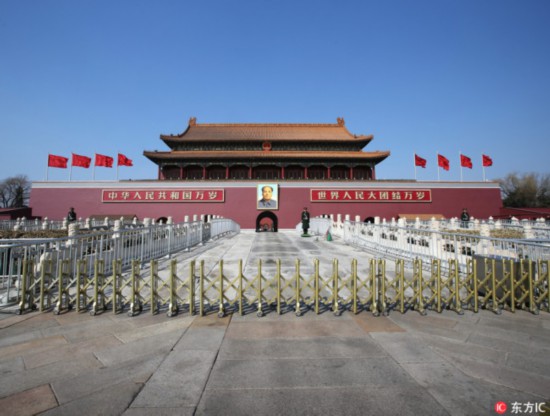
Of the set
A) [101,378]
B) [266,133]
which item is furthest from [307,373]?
[266,133]

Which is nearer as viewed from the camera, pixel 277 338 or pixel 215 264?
pixel 277 338

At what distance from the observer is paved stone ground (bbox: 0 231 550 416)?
7.57 ft

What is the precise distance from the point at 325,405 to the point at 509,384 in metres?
1.80

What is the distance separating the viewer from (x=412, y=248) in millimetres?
9016

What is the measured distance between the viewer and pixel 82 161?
89.7ft

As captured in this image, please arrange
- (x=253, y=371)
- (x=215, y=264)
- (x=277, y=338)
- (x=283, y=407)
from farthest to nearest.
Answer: (x=215, y=264), (x=277, y=338), (x=253, y=371), (x=283, y=407)

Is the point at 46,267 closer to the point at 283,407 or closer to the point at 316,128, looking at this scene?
the point at 283,407

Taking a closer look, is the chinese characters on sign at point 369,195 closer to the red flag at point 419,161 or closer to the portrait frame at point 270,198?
the red flag at point 419,161

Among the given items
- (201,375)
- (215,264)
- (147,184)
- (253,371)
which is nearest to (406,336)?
(253,371)

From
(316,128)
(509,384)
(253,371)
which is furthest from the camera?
(316,128)

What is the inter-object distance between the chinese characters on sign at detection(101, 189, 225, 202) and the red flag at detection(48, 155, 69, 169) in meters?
4.33

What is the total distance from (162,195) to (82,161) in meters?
8.58

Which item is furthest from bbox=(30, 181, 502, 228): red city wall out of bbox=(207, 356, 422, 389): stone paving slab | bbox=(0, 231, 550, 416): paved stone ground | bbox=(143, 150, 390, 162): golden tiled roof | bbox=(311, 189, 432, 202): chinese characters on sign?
bbox=(207, 356, 422, 389): stone paving slab

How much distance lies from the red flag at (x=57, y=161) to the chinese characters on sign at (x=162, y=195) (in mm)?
4328
